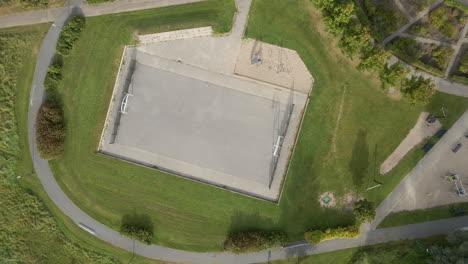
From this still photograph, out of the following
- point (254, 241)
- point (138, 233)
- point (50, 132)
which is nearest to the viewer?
point (254, 241)

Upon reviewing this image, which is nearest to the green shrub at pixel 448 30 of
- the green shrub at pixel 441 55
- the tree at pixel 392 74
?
the green shrub at pixel 441 55

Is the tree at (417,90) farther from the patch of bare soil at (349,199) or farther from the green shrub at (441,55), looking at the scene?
the patch of bare soil at (349,199)

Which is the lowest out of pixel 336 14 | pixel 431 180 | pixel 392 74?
pixel 431 180

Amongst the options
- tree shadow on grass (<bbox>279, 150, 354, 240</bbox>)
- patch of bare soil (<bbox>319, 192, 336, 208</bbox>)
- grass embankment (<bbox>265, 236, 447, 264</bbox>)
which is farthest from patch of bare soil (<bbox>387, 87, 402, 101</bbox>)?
grass embankment (<bbox>265, 236, 447, 264</bbox>)

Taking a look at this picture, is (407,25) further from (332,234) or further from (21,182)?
(21,182)

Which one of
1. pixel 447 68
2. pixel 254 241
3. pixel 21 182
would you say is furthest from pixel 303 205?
pixel 21 182

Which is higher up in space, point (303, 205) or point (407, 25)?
point (407, 25)

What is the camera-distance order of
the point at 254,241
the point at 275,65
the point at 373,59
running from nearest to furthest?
1. the point at 373,59
2. the point at 254,241
3. the point at 275,65
